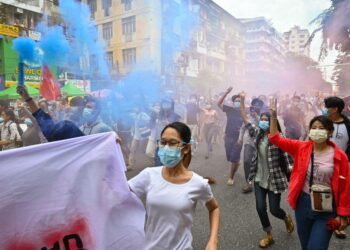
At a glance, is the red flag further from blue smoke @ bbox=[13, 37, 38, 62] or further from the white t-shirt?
the white t-shirt

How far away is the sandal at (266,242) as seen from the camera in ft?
13.1

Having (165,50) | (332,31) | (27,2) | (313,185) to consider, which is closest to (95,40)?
(165,50)

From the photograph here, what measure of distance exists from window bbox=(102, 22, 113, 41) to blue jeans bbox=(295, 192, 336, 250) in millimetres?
16467

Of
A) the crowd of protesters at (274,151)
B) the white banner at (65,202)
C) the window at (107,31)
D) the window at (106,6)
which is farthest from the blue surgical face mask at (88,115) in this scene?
the window at (107,31)

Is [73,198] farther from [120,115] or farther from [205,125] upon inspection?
[205,125]

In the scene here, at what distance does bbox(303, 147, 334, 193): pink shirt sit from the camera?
299 centimetres

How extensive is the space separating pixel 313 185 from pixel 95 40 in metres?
13.1

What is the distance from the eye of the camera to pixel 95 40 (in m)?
14.6

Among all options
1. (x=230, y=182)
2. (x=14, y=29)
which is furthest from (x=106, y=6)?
(x=230, y=182)

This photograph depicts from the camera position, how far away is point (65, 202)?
7.44ft

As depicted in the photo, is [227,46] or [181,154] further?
[227,46]

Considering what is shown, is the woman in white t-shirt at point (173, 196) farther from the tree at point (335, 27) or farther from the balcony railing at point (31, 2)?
the balcony railing at point (31, 2)

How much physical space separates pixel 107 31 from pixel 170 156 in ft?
57.3

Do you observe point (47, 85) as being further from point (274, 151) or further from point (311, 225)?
point (311, 225)
